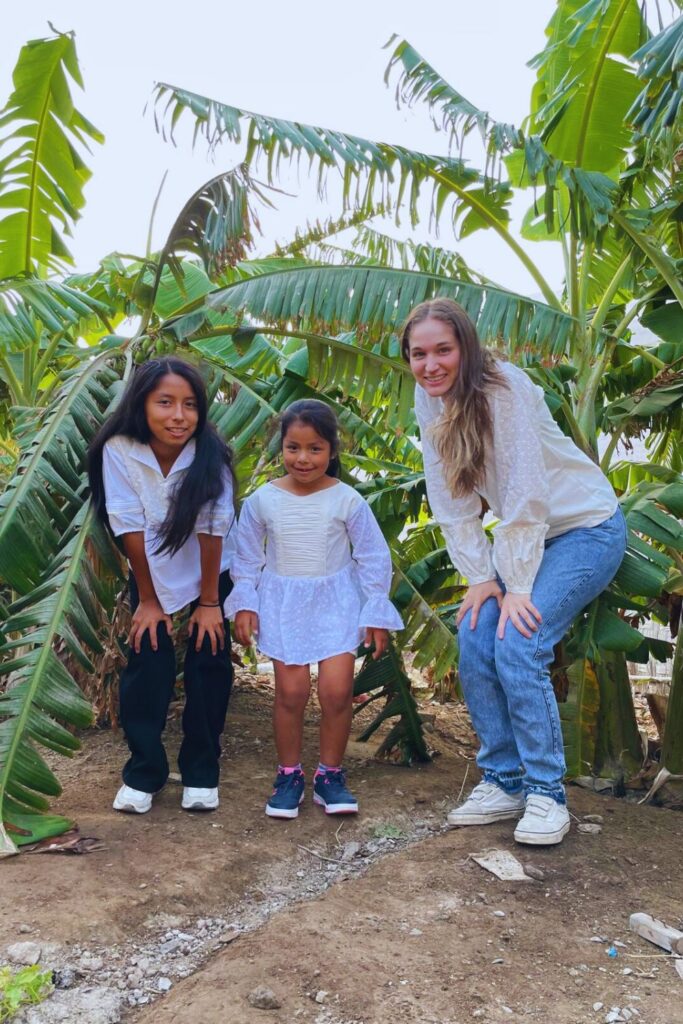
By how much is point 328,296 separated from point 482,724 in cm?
176

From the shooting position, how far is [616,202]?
12.9ft

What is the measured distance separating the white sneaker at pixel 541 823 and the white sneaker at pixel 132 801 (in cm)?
123

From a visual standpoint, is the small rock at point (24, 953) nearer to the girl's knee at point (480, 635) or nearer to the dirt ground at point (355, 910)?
the dirt ground at point (355, 910)

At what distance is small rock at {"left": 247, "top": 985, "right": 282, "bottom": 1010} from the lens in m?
2.11

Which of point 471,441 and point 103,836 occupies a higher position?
point 471,441

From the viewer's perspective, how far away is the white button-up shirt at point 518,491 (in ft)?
9.31

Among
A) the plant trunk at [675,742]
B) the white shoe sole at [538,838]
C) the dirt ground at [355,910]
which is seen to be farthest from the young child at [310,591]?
the plant trunk at [675,742]

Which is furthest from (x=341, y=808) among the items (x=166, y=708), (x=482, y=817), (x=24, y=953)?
(x=24, y=953)

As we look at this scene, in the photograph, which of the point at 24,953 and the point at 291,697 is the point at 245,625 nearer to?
the point at 291,697

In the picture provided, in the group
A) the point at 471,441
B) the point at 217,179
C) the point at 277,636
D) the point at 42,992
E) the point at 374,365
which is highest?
the point at 217,179

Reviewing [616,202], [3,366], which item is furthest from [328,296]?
[3,366]

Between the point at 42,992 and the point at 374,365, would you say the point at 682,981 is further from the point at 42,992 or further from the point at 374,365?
the point at 374,365

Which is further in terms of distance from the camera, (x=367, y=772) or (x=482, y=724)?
(x=367, y=772)

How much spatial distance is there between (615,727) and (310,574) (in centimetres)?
155
